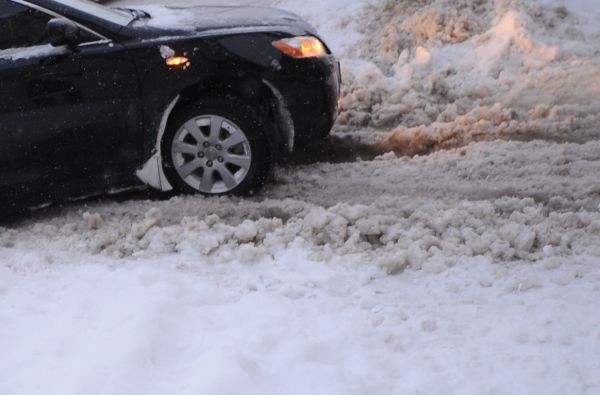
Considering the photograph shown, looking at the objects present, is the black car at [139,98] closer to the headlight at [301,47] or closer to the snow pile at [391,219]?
the headlight at [301,47]

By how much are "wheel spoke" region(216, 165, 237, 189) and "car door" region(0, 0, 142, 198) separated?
58 centimetres

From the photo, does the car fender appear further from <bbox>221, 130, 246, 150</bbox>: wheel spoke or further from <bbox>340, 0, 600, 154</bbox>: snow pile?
<bbox>340, 0, 600, 154</bbox>: snow pile

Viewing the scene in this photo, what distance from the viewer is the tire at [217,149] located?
5.47 meters

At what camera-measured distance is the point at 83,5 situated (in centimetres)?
558

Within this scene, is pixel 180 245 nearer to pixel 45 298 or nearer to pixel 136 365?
pixel 45 298

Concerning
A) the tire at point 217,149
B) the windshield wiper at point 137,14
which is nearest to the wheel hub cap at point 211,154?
the tire at point 217,149

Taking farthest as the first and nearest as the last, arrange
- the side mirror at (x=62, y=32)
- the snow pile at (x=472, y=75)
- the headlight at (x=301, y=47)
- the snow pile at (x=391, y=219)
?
1. the snow pile at (x=472, y=75)
2. the headlight at (x=301, y=47)
3. the side mirror at (x=62, y=32)
4. the snow pile at (x=391, y=219)

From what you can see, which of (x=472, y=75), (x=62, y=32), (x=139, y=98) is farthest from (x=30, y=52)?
(x=472, y=75)

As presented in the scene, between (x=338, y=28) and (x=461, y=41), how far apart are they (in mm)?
1750

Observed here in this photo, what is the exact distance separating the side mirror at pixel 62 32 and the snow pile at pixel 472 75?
283 centimetres

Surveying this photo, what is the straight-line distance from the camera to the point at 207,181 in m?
5.57

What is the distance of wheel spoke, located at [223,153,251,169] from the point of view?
5.52 metres

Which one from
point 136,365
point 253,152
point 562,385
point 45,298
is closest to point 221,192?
point 253,152

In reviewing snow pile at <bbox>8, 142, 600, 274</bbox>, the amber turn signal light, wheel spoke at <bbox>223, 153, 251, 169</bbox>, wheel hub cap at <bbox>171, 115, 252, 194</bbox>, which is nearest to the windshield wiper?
the amber turn signal light
